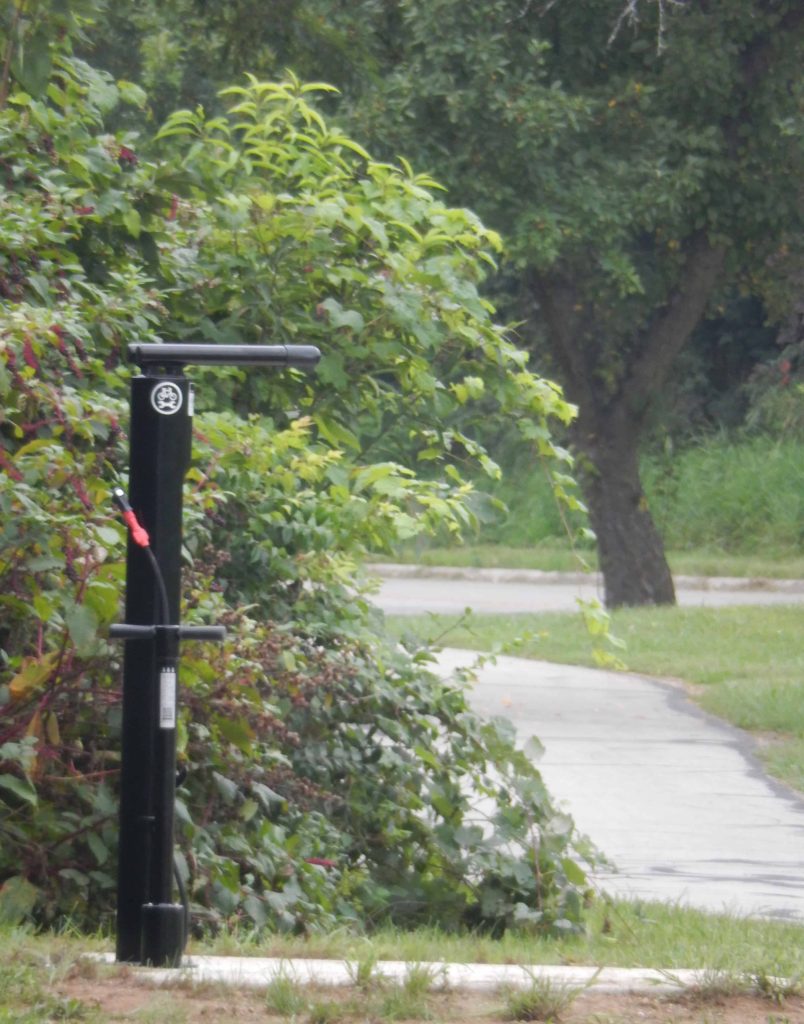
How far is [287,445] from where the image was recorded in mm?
6031

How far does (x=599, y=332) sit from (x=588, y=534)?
1191 cm

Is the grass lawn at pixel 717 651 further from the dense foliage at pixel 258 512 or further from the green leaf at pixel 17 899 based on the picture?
the green leaf at pixel 17 899

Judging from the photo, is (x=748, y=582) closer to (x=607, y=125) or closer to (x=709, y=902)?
(x=607, y=125)

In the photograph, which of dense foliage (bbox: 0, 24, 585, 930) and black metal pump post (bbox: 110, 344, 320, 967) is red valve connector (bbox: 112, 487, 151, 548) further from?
dense foliage (bbox: 0, 24, 585, 930)

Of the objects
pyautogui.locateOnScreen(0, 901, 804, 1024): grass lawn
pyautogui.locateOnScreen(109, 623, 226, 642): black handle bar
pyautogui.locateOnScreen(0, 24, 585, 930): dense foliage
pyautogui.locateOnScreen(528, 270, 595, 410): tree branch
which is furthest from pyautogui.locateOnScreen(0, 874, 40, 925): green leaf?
pyautogui.locateOnScreen(528, 270, 595, 410): tree branch

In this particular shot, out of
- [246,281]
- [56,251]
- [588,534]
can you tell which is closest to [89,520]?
[56,251]

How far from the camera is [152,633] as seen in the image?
4535 mm

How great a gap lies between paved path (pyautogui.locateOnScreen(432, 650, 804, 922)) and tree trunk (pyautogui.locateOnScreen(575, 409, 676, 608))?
451cm

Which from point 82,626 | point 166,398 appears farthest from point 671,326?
point 166,398

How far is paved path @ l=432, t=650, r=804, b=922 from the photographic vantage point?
763 cm

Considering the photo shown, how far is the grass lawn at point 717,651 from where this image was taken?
11727 mm

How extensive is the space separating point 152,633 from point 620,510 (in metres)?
14.4

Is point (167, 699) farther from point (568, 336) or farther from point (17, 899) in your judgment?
point (568, 336)

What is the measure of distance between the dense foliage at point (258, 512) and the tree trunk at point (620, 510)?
36.1 feet
